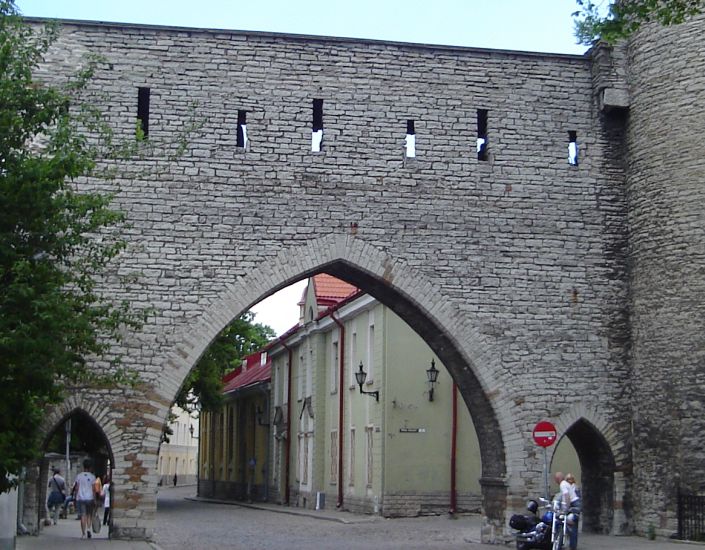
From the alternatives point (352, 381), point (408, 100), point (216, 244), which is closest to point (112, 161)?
point (216, 244)

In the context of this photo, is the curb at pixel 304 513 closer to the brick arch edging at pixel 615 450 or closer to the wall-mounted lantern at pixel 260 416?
the wall-mounted lantern at pixel 260 416

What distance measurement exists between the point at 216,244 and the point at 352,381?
37.3 ft

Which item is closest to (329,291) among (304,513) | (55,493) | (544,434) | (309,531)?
(304,513)

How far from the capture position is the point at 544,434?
1517cm

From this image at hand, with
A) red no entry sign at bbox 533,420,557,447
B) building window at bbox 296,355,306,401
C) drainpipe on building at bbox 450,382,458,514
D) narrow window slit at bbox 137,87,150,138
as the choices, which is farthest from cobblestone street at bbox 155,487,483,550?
narrow window slit at bbox 137,87,150,138

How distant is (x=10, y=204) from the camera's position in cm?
1152

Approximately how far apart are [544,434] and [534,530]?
1.25 m

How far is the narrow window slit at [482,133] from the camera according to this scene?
17469 mm

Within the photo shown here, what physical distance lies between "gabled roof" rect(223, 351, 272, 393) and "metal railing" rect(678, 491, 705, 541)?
2189cm

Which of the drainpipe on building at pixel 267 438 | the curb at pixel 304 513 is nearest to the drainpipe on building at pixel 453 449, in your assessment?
the curb at pixel 304 513

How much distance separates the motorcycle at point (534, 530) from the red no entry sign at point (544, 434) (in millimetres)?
768

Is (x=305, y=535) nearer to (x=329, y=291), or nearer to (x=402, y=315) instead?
(x=402, y=315)

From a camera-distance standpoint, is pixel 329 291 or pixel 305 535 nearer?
pixel 305 535

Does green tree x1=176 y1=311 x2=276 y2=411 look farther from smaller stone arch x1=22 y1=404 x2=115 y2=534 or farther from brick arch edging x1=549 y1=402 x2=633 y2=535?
brick arch edging x1=549 y1=402 x2=633 y2=535
